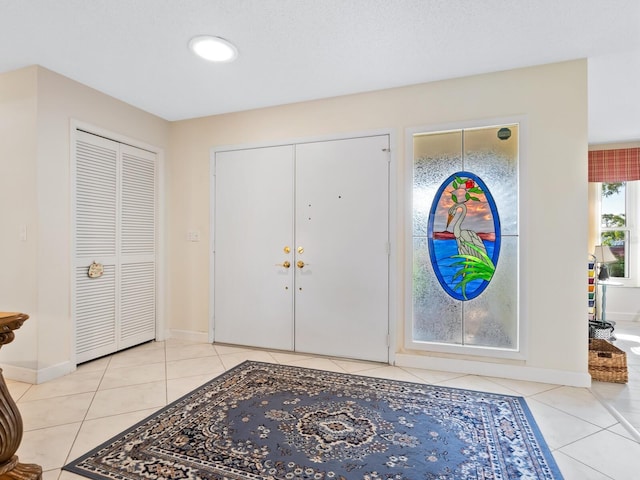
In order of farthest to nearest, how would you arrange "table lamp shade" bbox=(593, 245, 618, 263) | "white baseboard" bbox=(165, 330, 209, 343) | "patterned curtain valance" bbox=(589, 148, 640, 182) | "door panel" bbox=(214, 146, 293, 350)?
"patterned curtain valance" bbox=(589, 148, 640, 182) < "table lamp shade" bbox=(593, 245, 618, 263) < "white baseboard" bbox=(165, 330, 209, 343) < "door panel" bbox=(214, 146, 293, 350)

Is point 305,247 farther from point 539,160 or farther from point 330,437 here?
point 539,160

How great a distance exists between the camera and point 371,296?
10.8 feet

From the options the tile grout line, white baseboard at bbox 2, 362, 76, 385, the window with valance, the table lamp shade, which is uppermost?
the window with valance

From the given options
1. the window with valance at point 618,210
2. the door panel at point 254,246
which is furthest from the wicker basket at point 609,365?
the window with valance at point 618,210

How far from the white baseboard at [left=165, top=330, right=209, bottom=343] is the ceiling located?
96.1 inches

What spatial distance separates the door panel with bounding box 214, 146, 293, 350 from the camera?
362 cm

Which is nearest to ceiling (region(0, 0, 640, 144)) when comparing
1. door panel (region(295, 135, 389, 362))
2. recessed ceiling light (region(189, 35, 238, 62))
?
recessed ceiling light (region(189, 35, 238, 62))

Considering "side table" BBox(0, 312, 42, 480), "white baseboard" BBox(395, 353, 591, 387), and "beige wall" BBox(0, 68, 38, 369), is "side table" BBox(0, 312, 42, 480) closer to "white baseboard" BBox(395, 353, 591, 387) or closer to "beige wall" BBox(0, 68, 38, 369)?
"beige wall" BBox(0, 68, 38, 369)

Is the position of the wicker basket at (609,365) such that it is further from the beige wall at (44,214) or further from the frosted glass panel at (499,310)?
the beige wall at (44,214)

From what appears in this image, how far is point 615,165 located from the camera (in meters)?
4.92

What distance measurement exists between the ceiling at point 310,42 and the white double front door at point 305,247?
66cm

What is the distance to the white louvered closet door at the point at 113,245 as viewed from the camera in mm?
3213

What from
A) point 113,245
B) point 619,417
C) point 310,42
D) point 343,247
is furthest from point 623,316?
point 113,245

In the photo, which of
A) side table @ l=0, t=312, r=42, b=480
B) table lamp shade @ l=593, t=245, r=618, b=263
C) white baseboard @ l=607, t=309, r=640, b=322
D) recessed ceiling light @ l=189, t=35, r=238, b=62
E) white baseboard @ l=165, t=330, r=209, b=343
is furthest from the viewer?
white baseboard @ l=607, t=309, r=640, b=322
